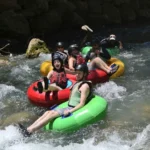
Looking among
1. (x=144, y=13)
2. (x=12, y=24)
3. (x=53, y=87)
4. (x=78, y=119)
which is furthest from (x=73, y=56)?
(x=144, y=13)

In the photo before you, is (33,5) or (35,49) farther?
(33,5)

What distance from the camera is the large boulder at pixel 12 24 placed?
48.2 ft

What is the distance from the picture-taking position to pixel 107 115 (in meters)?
7.04

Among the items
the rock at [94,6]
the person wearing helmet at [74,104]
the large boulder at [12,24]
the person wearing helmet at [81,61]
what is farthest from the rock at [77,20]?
the person wearing helmet at [74,104]

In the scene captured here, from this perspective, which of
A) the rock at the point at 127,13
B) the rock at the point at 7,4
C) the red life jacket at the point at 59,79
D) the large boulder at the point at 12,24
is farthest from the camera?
the rock at the point at 127,13

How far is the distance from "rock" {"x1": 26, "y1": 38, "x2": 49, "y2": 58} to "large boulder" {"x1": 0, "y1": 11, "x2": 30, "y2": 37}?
7.87ft

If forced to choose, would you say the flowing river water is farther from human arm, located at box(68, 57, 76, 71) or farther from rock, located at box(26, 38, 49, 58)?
rock, located at box(26, 38, 49, 58)

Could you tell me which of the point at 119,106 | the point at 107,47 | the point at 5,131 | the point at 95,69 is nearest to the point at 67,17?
the point at 107,47

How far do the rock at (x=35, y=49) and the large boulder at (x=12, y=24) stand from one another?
2399 mm

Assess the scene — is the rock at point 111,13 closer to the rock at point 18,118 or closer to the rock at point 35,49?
the rock at point 35,49

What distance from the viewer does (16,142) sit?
595 centimetres

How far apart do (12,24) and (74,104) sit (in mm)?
9317

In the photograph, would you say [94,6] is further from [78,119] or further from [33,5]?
[78,119]

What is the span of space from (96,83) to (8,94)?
2335mm
